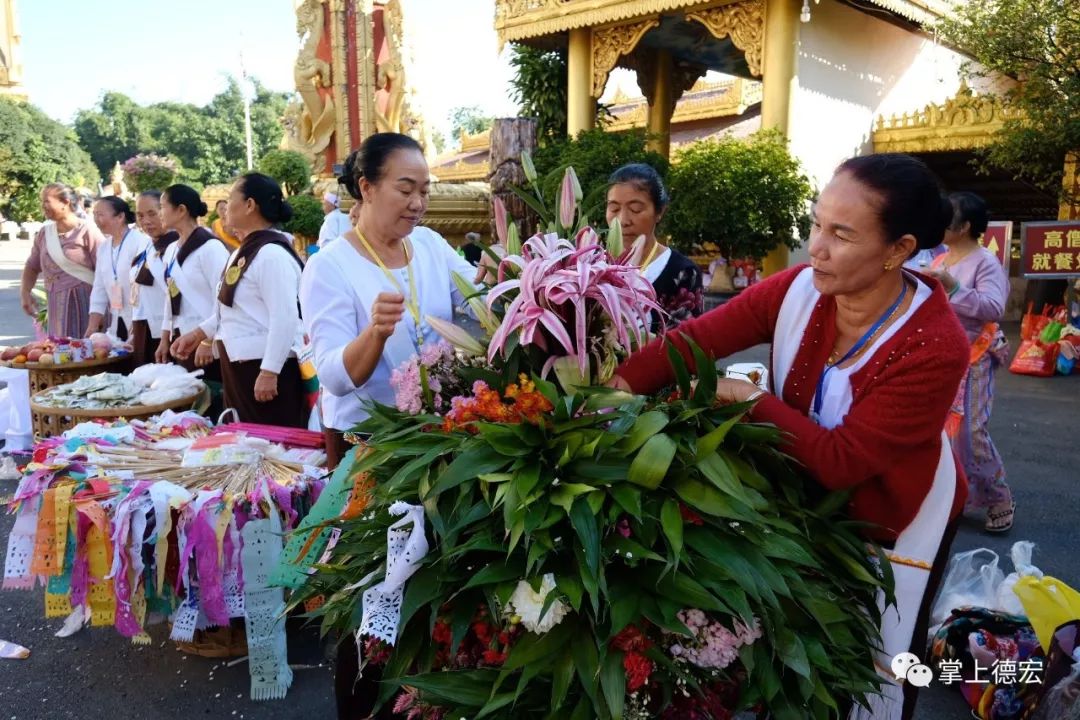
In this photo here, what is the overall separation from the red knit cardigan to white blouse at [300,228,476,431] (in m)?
0.73

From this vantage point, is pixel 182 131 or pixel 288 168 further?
pixel 182 131

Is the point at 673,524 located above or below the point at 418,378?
below

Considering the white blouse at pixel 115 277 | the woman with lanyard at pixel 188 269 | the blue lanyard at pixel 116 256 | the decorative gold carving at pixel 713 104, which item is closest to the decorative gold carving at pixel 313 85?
the decorative gold carving at pixel 713 104

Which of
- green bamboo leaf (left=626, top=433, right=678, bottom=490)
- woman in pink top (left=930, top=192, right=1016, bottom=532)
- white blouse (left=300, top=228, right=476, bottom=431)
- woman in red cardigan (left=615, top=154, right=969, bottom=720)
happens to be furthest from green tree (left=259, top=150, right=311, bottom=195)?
green bamboo leaf (left=626, top=433, right=678, bottom=490)

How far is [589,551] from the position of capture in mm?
1095

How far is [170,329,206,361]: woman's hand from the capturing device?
368cm

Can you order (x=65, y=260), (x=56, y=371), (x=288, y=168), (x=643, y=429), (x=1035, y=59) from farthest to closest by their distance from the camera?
(x=288, y=168) < (x=1035, y=59) < (x=65, y=260) < (x=56, y=371) < (x=643, y=429)

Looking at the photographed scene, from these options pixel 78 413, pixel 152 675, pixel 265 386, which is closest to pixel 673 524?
pixel 152 675

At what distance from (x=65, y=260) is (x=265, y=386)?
3.36 meters

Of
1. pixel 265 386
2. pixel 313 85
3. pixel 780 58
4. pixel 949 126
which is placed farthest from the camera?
pixel 313 85

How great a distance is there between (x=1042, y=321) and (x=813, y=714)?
26.4ft

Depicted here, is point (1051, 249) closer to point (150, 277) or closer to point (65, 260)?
point (150, 277)

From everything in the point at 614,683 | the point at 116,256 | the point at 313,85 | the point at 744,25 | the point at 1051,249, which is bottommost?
the point at 614,683

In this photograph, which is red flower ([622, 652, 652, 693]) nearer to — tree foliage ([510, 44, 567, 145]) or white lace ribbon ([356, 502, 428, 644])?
white lace ribbon ([356, 502, 428, 644])
